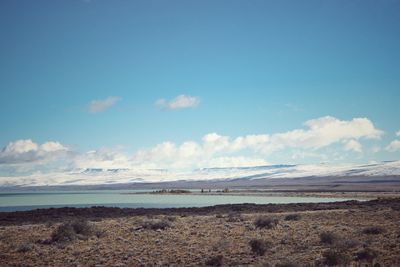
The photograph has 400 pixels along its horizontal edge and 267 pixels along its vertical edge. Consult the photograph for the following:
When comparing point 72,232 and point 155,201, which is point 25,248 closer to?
point 72,232

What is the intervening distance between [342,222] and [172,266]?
1592 centimetres

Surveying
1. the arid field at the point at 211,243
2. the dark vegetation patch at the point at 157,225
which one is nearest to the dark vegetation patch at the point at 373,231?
the arid field at the point at 211,243

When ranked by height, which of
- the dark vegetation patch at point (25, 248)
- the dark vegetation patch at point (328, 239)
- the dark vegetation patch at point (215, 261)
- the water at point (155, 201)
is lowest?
the water at point (155, 201)

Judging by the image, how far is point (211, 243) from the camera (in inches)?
907

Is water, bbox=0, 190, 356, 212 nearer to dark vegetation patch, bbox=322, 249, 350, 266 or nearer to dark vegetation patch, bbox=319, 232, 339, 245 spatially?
dark vegetation patch, bbox=319, 232, 339, 245

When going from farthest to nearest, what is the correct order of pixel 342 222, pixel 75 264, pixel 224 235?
1. pixel 342 222
2. pixel 224 235
3. pixel 75 264

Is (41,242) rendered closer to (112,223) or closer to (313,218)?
(112,223)

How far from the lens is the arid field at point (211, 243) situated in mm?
18641

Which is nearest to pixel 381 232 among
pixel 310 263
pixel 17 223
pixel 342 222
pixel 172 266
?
pixel 342 222

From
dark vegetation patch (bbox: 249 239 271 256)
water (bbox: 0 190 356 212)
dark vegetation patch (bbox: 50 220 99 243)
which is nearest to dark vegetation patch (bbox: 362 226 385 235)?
dark vegetation patch (bbox: 249 239 271 256)

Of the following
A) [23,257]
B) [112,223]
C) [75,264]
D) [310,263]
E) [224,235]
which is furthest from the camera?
[112,223]

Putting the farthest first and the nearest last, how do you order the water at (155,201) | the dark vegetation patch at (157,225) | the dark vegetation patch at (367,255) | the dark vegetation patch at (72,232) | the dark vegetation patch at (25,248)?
the water at (155,201) < the dark vegetation patch at (157,225) < the dark vegetation patch at (72,232) < the dark vegetation patch at (25,248) < the dark vegetation patch at (367,255)

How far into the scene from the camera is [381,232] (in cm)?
2358

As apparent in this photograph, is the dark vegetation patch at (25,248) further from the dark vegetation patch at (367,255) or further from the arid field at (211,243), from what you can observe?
the dark vegetation patch at (367,255)
